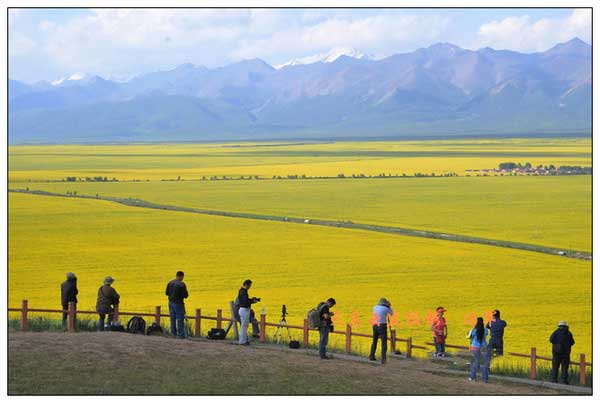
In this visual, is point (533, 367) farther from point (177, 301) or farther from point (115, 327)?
point (115, 327)

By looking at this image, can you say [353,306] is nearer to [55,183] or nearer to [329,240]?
[329,240]

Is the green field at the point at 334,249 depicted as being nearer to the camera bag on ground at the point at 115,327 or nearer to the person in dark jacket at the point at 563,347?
the person in dark jacket at the point at 563,347

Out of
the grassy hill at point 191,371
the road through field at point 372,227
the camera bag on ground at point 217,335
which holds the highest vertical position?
the road through field at point 372,227

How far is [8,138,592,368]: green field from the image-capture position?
3459 cm

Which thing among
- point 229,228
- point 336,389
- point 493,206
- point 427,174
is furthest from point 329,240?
point 427,174

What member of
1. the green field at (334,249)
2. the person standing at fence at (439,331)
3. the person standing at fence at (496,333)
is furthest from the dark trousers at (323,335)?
the green field at (334,249)

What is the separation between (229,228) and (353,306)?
2577 cm

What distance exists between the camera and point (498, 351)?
20.6m

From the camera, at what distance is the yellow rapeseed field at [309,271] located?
33.0 metres

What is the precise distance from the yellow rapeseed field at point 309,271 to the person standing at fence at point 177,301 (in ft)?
21.1

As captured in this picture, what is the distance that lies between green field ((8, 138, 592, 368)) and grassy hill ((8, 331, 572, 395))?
9043 mm

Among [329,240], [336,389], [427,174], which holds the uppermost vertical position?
[427,174]

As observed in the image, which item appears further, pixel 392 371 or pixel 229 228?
pixel 229 228

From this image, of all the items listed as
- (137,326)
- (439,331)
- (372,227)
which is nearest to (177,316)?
(137,326)
